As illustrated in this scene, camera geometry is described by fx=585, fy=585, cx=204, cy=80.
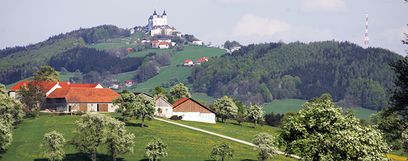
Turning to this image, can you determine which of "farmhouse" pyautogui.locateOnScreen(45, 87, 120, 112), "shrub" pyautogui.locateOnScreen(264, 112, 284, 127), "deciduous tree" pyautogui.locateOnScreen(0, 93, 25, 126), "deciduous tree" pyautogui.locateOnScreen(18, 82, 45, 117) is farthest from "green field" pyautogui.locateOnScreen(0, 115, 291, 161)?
"shrub" pyautogui.locateOnScreen(264, 112, 284, 127)

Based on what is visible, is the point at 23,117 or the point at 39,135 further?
the point at 23,117

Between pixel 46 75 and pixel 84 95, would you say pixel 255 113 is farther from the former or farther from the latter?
pixel 46 75

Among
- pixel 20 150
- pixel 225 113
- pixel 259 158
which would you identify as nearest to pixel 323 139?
pixel 259 158

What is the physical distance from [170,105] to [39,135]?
43445mm

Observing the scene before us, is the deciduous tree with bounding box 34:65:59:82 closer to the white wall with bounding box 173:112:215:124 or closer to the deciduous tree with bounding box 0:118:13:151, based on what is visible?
the white wall with bounding box 173:112:215:124

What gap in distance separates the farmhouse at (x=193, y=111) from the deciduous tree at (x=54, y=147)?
55.0m

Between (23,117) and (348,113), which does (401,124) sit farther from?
(23,117)

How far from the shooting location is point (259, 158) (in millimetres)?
84750

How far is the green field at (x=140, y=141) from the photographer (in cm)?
8250

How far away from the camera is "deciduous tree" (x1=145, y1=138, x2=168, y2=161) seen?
7856 cm

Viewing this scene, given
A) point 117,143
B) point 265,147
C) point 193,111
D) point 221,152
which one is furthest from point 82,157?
point 193,111

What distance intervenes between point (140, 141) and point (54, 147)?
53.0 ft

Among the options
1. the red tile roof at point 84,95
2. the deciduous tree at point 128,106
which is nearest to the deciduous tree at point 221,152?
the deciduous tree at point 128,106

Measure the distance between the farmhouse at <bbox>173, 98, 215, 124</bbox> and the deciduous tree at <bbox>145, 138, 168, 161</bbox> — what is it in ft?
177
